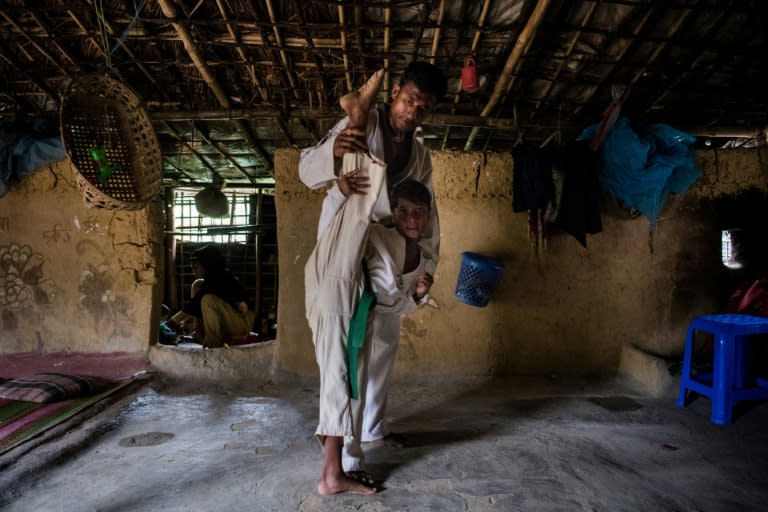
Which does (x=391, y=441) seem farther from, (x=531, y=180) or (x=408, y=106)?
(x=531, y=180)

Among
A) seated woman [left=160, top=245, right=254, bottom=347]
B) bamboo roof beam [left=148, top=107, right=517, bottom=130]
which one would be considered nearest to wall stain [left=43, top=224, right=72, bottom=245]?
bamboo roof beam [left=148, top=107, right=517, bottom=130]

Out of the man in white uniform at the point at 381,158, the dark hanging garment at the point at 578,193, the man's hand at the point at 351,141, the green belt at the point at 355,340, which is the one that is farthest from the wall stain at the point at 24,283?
the dark hanging garment at the point at 578,193

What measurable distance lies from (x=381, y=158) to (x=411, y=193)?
245 mm

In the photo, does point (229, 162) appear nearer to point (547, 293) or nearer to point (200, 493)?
point (547, 293)

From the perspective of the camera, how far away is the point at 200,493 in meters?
2.00

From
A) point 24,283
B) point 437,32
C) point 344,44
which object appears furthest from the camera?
point 24,283

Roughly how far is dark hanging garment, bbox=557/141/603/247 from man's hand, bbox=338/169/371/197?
2029 millimetres

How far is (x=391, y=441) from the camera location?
2.53 meters

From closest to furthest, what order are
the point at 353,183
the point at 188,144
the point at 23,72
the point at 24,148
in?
the point at 353,183 < the point at 23,72 < the point at 24,148 < the point at 188,144

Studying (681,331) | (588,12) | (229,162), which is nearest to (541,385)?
(681,331)

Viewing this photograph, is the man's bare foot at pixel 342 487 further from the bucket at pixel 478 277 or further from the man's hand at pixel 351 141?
the bucket at pixel 478 277

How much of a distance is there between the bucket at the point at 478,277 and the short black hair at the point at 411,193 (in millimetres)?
1286

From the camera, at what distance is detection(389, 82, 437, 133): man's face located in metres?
2.17

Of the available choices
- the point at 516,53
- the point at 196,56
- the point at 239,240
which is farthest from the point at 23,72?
the point at 239,240
